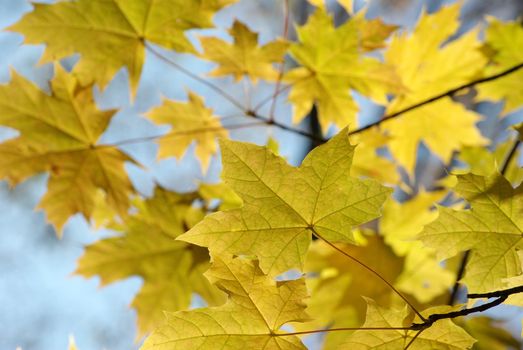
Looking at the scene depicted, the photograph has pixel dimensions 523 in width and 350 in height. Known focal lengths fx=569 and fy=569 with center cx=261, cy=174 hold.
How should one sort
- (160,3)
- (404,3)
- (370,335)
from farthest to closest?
(404,3), (160,3), (370,335)

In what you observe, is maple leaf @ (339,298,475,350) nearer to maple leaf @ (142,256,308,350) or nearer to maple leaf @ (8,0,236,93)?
maple leaf @ (142,256,308,350)

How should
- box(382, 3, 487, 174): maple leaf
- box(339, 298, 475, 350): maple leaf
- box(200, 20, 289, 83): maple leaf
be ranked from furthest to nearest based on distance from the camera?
box(382, 3, 487, 174): maple leaf, box(200, 20, 289, 83): maple leaf, box(339, 298, 475, 350): maple leaf

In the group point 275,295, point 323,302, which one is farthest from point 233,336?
point 323,302

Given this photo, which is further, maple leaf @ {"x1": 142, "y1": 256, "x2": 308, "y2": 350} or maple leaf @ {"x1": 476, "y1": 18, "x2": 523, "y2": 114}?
maple leaf @ {"x1": 476, "y1": 18, "x2": 523, "y2": 114}

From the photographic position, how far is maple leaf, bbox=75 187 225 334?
168 centimetres

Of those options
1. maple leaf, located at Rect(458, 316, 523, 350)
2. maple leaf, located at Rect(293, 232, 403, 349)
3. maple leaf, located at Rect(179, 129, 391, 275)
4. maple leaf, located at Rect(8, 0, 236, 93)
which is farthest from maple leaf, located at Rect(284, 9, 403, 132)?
maple leaf, located at Rect(179, 129, 391, 275)

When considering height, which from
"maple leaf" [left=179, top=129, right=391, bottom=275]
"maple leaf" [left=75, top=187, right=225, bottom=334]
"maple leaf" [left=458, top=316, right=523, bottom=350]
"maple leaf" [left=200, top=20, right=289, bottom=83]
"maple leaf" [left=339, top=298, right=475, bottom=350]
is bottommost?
"maple leaf" [left=458, top=316, right=523, bottom=350]

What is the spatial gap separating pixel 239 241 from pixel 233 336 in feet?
0.53

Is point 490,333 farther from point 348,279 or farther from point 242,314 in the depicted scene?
point 242,314

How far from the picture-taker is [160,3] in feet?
5.17

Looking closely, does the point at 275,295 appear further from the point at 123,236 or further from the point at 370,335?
the point at 123,236

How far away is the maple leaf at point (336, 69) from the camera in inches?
66.1

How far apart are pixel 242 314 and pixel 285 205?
19 cm

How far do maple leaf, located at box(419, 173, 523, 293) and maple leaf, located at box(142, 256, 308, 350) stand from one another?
25cm
